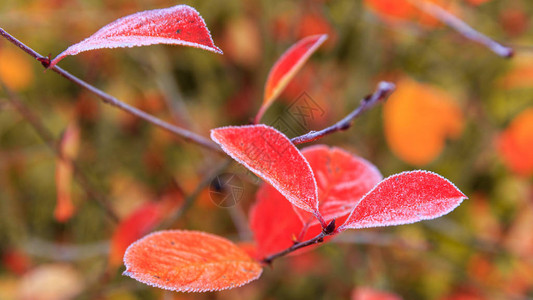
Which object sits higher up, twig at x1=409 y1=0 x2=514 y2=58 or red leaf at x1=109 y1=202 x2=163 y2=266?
red leaf at x1=109 y1=202 x2=163 y2=266

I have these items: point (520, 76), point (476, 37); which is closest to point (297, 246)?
point (476, 37)

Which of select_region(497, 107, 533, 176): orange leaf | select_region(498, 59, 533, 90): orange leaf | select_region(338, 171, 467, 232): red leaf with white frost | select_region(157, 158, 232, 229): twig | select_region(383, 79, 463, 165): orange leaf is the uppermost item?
select_region(157, 158, 232, 229): twig

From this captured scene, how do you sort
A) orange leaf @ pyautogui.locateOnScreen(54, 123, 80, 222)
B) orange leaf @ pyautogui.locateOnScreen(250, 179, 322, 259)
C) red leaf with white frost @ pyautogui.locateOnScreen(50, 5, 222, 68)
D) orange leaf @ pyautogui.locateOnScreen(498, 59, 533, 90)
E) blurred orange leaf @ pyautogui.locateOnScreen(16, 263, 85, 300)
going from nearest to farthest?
1. red leaf with white frost @ pyautogui.locateOnScreen(50, 5, 222, 68)
2. orange leaf @ pyautogui.locateOnScreen(250, 179, 322, 259)
3. orange leaf @ pyautogui.locateOnScreen(54, 123, 80, 222)
4. blurred orange leaf @ pyautogui.locateOnScreen(16, 263, 85, 300)
5. orange leaf @ pyautogui.locateOnScreen(498, 59, 533, 90)

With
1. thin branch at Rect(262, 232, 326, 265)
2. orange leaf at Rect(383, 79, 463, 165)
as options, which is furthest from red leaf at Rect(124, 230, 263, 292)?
orange leaf at Rect(383, 79, 463, 165)

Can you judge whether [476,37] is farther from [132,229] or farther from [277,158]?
[132,229]

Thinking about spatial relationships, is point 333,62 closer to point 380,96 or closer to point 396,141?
point 396,141

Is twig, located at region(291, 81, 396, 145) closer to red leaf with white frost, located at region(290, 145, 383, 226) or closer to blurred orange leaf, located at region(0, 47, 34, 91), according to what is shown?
red leaf with white frost, located at region(290, 145, 383, 226)
